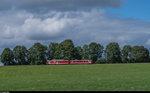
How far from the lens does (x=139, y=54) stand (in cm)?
15362

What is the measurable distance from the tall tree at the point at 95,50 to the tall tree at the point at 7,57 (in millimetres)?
51911

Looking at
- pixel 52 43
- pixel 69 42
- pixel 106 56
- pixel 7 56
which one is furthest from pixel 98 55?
pixel 7 56

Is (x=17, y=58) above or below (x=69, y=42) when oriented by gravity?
below

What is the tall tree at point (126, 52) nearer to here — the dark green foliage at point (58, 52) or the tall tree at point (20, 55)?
the dark green foliage at point (58, 52)

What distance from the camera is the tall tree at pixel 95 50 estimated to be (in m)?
152

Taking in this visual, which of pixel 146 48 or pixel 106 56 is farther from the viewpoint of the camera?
pixel 146 48

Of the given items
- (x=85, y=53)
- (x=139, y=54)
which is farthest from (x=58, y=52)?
(x=139, y=54)

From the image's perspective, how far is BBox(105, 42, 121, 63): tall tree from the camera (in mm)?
146375

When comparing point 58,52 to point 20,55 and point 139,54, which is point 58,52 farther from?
point 139,54

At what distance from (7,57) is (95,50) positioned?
57710 mm

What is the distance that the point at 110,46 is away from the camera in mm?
153125

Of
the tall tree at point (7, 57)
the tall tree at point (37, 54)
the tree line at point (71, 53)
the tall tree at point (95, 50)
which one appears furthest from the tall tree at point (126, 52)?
the tall tree at point (7, 57)

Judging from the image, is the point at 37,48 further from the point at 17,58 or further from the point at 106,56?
the point at 106,56

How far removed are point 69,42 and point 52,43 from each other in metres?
18.3
